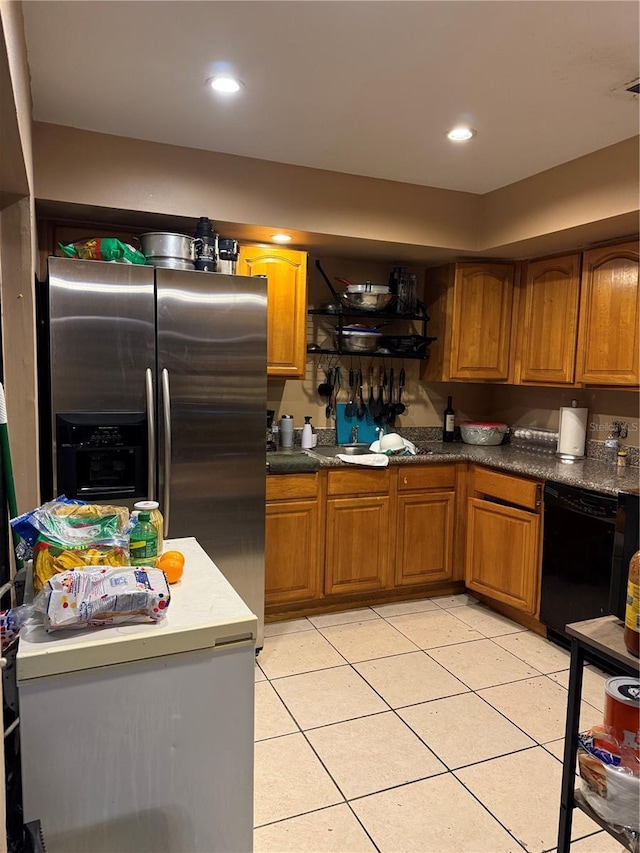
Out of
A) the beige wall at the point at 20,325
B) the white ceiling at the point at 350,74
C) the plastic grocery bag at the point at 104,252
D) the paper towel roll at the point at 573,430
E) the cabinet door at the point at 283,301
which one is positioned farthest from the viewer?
the paper towel roll at the point at 573,430

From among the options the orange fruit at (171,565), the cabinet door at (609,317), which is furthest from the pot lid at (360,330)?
the orange fruit at (171,565)

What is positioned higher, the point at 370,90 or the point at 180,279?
the point at 370,90

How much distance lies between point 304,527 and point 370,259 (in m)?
1.84

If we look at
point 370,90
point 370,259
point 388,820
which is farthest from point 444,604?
point 370,90

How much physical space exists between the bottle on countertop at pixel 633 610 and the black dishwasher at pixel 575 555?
161 cm

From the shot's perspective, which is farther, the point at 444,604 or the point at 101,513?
the point at 444,604

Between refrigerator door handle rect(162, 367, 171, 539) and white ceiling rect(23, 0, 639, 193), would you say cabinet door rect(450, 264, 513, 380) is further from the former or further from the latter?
refrigerator door handle rect(162, 367, 171, 539)

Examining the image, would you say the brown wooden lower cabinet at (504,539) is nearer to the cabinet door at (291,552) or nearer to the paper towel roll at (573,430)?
the paper towel roll at (573,430)

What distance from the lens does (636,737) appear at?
126cm

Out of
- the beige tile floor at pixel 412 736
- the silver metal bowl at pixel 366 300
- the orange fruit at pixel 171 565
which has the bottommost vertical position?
the beige tile floor at pixel 412 736

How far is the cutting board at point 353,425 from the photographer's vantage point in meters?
3.97

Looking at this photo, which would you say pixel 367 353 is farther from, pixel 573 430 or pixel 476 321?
pixel 573 430

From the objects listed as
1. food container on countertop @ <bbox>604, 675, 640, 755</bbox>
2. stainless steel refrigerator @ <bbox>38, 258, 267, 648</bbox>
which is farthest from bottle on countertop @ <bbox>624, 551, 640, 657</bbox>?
stainless steel refrigerator @ <bbox>38, 258, 267, 648</bbox>

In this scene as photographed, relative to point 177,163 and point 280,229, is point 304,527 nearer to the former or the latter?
point 280,229
